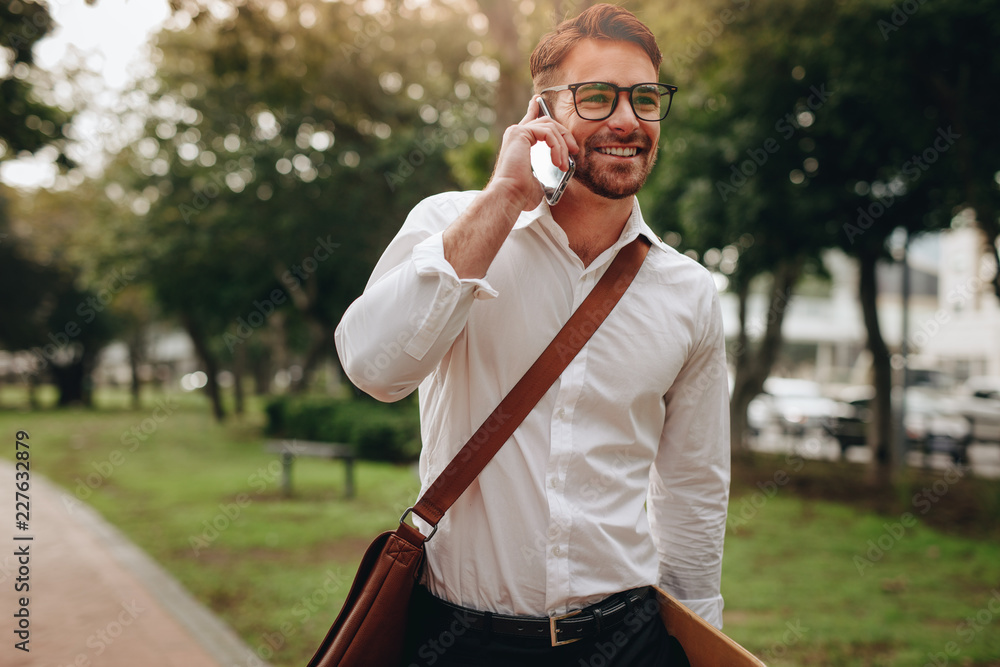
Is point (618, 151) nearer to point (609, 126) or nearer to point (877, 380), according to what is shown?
point (609, 126)

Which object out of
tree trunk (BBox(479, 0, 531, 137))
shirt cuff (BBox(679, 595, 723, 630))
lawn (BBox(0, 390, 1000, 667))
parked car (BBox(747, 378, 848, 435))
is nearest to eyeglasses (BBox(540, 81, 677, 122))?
shirt cuff (BBox(679, 595, 723, 630))

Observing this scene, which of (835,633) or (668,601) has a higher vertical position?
(668,601)

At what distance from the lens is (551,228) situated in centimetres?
183

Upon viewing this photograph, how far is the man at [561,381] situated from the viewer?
5.54 feet

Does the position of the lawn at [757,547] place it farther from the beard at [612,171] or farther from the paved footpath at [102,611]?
Answer: the beard at [612,171]

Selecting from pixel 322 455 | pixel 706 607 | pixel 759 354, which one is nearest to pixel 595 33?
pixel 706 607

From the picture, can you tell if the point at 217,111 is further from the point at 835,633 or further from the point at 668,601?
the point at 668,601

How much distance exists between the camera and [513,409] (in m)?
1.69

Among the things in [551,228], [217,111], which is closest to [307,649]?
[551,228]

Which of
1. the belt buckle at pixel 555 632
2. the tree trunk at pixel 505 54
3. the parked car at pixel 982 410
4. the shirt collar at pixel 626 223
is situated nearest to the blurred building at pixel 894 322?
the parked car at pixel 982 410

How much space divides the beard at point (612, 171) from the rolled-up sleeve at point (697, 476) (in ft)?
1.33

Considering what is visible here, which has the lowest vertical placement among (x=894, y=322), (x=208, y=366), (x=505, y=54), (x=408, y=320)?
(x=894, y=322)

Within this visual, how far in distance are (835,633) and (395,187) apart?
16.0m

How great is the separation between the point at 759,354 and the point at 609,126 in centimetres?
1366
